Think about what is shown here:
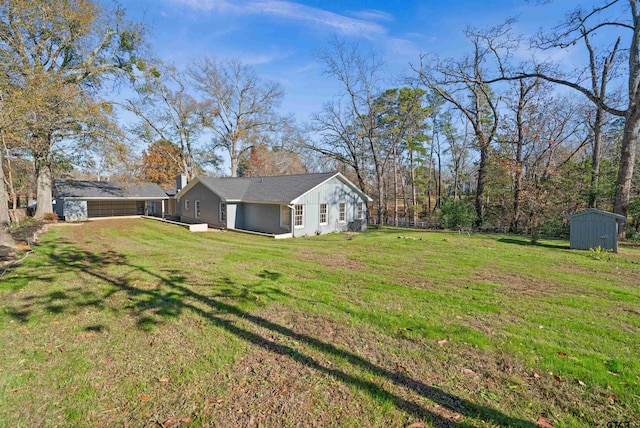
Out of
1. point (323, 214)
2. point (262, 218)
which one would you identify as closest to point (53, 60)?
point (262, 218)

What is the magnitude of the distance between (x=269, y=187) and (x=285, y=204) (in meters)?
3.92

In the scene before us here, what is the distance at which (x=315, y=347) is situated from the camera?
389 cm

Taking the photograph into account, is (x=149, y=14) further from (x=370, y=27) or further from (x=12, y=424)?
(x=12, y=424)

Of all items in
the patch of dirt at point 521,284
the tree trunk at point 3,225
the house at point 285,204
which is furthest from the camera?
the house at point 285,204

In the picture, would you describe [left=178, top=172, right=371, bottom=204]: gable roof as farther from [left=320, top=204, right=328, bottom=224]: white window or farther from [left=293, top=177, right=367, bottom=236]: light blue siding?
[left=320, top=204, right=328, bottom=224]: white window

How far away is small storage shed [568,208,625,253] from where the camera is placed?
10.1m

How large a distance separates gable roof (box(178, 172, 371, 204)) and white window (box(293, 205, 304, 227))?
0.74 m

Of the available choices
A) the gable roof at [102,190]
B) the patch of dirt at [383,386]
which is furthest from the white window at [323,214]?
the gable roof at [102,190]

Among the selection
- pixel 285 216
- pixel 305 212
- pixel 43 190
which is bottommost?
pixel 285 216

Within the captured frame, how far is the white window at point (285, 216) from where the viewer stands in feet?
54.4

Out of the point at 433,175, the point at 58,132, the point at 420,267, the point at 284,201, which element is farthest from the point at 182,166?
the point at 420,267

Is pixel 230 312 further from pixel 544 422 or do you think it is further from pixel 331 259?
pixel 331 259

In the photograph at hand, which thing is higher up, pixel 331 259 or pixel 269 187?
pixel 269 187

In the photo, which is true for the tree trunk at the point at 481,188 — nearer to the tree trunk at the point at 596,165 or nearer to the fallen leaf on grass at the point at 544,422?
the tree trunk at the point at 596,165
